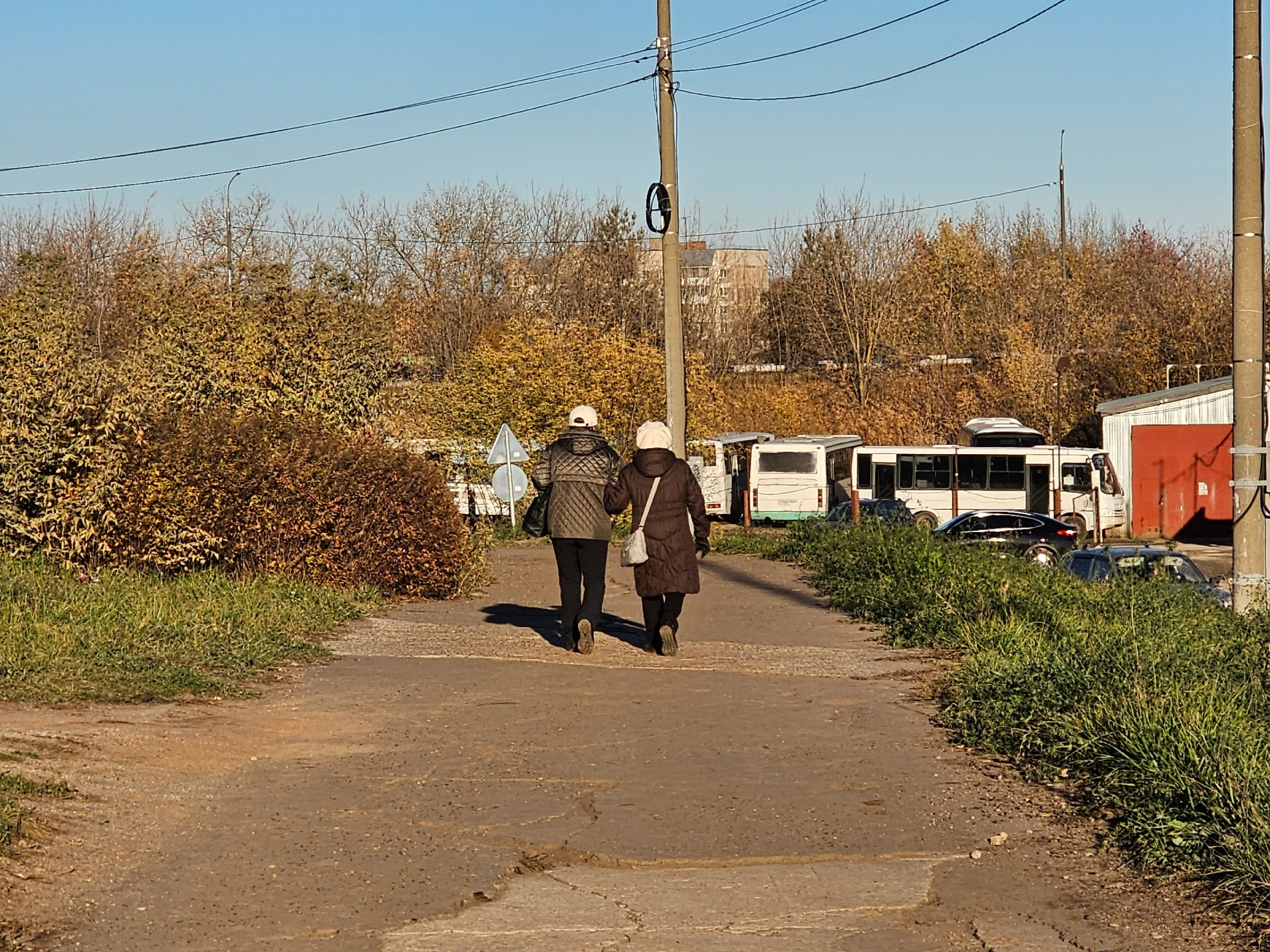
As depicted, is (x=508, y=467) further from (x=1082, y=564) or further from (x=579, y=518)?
(x=579, y=518)

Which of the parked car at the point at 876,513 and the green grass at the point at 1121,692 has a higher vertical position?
the parked car at the point at 876,513

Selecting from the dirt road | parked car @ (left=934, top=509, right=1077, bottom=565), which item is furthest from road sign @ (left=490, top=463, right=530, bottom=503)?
the dirt road

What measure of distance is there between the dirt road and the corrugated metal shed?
117ft

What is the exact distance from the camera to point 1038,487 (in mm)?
43031

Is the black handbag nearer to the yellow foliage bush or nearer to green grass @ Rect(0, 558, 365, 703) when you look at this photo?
green grass @ Rect(0, 558, 365, 703)

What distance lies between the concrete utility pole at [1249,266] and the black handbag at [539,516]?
221 inches

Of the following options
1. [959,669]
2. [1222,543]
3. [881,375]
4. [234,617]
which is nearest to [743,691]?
[959,669]

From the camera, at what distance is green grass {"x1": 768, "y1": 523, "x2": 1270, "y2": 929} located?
538cm

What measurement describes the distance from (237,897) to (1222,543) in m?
40.7

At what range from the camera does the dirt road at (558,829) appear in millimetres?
4699

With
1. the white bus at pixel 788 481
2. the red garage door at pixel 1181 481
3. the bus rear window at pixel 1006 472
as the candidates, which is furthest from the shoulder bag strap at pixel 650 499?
the red garage door at pixel 1181 481

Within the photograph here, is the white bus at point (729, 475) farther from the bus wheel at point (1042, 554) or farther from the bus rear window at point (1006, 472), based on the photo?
the bus wheel at point (1042, 554)

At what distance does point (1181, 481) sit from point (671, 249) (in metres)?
27.2

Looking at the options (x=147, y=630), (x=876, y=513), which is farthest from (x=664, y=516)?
(x=876, y=513)
